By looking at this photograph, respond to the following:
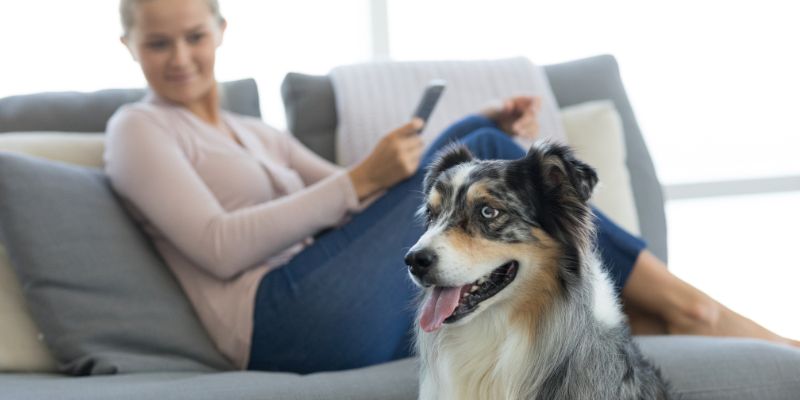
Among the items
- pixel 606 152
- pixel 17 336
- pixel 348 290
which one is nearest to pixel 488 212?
pixel 348 290

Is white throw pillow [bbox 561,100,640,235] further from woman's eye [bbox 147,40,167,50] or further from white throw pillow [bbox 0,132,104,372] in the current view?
white throw pillow [bbox 0,132,104,372]

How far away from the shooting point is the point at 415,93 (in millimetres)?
2912

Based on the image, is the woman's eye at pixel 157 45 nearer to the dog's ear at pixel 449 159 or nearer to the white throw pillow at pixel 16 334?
the white throw pillow at pixel 16 334

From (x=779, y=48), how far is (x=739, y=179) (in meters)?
0.78

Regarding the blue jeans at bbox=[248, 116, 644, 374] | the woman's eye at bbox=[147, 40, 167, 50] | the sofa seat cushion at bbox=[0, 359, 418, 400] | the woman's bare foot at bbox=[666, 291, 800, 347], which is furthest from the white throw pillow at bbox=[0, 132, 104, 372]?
the woman's bare foot at bbox=[666, 291, 800, 347]

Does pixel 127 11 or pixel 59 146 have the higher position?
pixel 127 11

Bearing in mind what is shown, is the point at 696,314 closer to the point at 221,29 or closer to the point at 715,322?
the point at 715,322

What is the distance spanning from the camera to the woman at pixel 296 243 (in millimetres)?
2047

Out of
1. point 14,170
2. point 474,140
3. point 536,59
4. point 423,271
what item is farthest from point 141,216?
point 536,59

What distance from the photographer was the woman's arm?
2053 millimetres

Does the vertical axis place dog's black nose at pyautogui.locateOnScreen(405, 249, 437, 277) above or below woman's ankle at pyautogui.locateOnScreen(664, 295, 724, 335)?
above

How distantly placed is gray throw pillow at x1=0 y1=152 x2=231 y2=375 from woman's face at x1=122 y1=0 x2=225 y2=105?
39 cm

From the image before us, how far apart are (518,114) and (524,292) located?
0.96 m

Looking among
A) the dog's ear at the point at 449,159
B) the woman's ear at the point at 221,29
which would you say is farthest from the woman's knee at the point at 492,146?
the woman's ear at the point at 221,29
